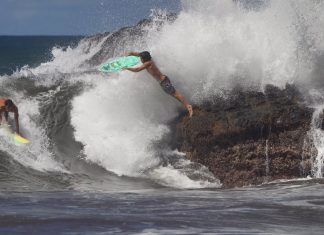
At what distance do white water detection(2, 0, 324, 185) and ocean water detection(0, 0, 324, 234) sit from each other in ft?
0.06

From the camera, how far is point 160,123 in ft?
35.1

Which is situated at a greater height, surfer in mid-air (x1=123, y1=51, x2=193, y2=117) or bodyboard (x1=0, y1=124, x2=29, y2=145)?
surfer in mid-air (x1=123, y1=51, x2=193, y2=117)

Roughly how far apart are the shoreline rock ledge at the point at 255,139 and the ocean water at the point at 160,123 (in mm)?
177

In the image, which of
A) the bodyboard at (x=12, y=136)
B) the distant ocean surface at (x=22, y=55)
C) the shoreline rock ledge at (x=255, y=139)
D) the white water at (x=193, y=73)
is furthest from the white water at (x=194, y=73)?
the distant ocean surface at (x=22, y=55)

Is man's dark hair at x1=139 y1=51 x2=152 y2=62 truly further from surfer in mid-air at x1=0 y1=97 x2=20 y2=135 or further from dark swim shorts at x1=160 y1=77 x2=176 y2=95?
surfer in mid-air at x1=0 y1=97 x2=20 y2=135

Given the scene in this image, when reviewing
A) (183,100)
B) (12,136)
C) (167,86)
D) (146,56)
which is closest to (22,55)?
(12,136)

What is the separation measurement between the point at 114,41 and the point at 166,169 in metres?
11.0

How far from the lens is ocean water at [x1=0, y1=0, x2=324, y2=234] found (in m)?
7.96

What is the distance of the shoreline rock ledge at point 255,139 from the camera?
944 cm

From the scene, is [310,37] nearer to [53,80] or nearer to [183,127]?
[183,127]

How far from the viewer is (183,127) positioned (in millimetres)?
10156

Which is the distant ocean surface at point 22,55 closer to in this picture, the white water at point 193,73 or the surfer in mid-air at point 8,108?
the surfer in mid-air at point 8,108

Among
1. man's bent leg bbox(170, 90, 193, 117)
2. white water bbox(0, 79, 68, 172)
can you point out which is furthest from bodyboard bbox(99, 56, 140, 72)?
white water bbox(0, 79, 68, 172)

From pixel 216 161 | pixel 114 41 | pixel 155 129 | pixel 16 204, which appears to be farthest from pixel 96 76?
pixel 114 41
